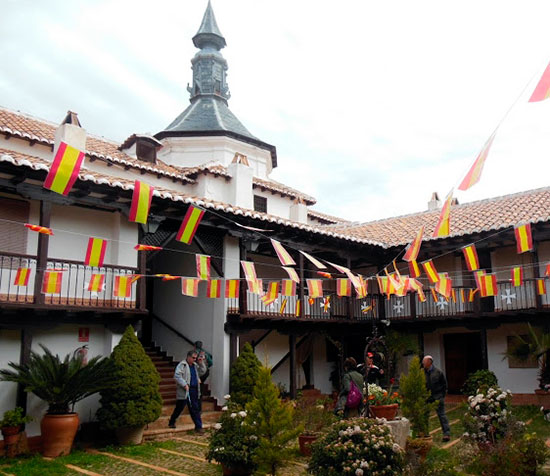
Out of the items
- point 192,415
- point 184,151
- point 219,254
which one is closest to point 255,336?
point 219,254

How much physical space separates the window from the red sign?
387 inches

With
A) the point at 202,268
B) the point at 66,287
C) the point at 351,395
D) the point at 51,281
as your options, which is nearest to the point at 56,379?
the point at 51,281

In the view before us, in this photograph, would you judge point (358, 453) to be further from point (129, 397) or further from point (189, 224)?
point (129, 397)

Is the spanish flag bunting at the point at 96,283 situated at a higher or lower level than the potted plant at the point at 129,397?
higher

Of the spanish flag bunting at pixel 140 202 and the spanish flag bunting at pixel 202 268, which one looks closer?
the spanish flag bunting at pixel 140 202

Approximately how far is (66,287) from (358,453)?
8.07 meters

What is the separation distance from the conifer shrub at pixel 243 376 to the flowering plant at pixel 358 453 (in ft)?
22.0

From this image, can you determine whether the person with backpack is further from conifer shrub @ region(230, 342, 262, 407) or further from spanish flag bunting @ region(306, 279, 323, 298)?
conifer shrub @ region(230, 342, 262, 407)

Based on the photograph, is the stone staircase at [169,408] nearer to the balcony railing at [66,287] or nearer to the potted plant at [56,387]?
the potted plant at [56,387]

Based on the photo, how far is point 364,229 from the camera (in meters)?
22.1

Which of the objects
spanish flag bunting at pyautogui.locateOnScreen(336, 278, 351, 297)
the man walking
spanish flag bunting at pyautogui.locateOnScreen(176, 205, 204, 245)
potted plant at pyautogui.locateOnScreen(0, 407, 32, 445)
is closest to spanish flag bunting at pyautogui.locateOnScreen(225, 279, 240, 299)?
the man walking

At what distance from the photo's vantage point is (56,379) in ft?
32.8

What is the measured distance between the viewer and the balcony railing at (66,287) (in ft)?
36.0

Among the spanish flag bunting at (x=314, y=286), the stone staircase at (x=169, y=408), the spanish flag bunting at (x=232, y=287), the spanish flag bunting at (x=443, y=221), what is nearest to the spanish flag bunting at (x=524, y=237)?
the spanish flag bunting at (x=443, y=221)
